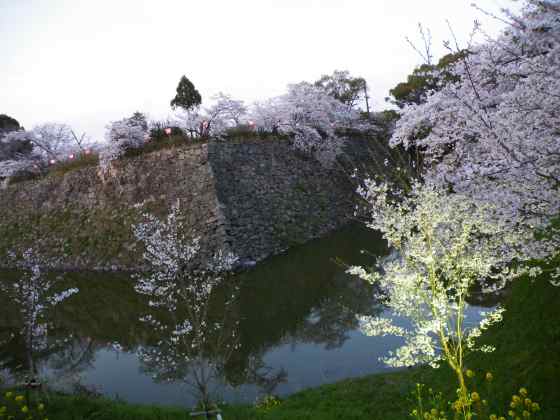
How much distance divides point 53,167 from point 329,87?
1011 inches

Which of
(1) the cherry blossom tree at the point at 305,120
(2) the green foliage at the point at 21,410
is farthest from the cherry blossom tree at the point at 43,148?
(2) the green foliage at the point at 21,410

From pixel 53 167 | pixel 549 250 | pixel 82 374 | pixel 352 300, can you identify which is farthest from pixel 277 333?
pixel 53 167

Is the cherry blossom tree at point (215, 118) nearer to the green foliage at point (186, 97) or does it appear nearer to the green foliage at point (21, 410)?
the green foliage at point (186, 97)

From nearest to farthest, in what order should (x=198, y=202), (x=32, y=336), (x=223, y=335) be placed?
1. (x=32, y=336)
2. (x=223, y=335)
3. (x=198, y=202)

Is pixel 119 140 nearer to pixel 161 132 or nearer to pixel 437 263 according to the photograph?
pixel 161 132

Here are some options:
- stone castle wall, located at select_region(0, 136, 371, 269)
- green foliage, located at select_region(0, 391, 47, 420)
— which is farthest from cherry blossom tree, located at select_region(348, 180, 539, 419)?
stone castle wall, located at select_region(0, 136, 371, 269)

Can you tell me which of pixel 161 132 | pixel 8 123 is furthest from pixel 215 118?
pixel 8 123

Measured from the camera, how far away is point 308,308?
1103 centimetres

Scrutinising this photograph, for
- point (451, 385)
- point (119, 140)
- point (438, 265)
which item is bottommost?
point (451, 385)

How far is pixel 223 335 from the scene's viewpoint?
385 inches

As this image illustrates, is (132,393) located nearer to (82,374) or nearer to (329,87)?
(82,374)

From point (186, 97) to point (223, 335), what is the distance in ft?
58.1

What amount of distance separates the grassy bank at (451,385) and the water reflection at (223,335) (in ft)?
3.18

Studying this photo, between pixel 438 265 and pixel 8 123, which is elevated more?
pixel 8 123
